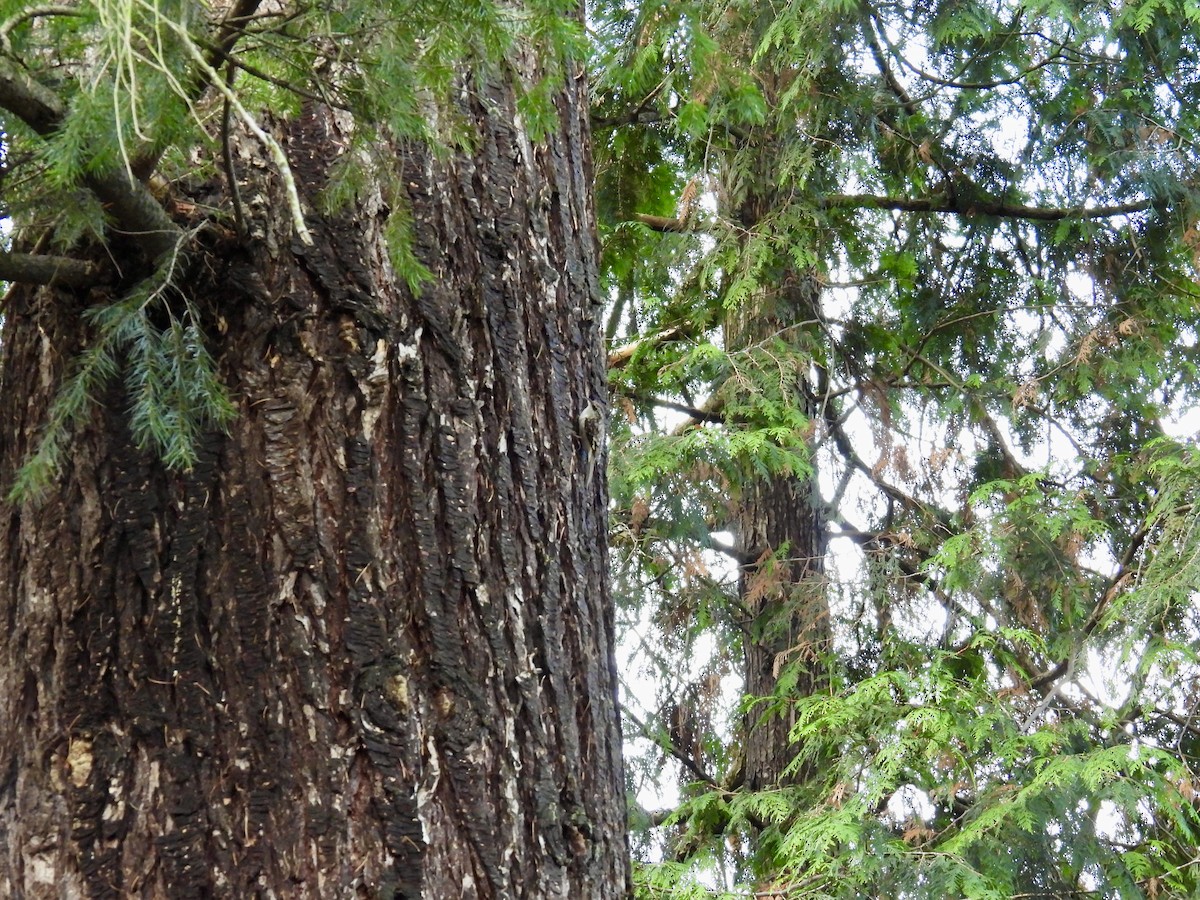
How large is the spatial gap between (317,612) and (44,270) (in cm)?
54

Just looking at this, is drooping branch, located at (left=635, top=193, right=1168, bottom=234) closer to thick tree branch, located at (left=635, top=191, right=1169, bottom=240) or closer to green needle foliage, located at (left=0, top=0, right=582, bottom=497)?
thick tree branch, located at (left=635, top=191, right=1169, bottom=240)

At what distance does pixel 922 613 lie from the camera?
19.0ft

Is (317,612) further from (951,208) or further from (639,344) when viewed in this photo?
(951,208)

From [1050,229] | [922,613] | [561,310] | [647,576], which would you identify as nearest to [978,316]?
[1050,229]

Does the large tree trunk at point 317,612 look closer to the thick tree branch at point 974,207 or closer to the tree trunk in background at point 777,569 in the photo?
the tree trunk in background at point 777,569

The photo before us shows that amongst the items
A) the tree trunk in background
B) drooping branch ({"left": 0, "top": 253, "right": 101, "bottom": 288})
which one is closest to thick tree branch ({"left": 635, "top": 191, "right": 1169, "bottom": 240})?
the tree trunk in background

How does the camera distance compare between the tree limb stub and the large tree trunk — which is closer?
the tree limb stub

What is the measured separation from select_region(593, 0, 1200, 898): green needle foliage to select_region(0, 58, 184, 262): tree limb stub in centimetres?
375

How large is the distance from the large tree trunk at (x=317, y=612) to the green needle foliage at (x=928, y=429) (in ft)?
10.7

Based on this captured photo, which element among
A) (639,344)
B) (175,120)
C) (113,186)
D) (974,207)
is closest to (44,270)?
(113,186)

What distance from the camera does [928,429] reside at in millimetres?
6070

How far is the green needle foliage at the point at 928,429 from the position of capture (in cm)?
483

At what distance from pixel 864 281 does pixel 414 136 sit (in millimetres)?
4744

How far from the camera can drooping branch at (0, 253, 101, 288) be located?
4.94ft
